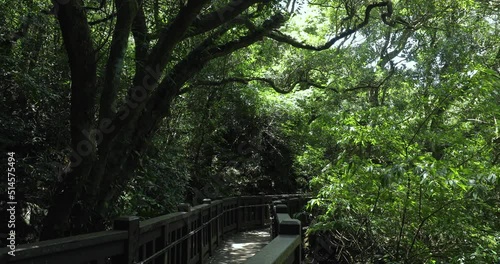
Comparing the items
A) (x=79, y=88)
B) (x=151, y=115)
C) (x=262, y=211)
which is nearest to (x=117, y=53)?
(x=79, y=88)

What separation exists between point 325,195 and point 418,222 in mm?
1289

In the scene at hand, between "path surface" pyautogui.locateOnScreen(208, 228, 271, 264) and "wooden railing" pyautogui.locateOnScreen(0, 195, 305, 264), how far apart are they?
200 mm

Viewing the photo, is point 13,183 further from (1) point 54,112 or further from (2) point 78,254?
(2) point 78,254

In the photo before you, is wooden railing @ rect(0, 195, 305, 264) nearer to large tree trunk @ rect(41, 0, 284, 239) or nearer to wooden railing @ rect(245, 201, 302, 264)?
large tree trunk @ rect(41, 0, 284, 239)

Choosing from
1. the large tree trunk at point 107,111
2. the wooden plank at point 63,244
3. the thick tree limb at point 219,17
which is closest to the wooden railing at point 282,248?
the wooden plank at point 63,244

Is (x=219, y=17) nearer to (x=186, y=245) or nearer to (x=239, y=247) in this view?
(x=186, y=245)

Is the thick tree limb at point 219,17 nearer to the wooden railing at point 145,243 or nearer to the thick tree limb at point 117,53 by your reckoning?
the thick tree limb at point 117,53

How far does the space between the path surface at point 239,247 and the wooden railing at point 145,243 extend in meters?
0.20

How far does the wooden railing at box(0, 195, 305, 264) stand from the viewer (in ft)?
7.66

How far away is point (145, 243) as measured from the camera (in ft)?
12.2

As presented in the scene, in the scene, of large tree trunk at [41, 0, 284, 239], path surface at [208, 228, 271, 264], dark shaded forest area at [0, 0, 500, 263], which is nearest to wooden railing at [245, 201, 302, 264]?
dark shaded forest area at [0, 0, 500, 263]

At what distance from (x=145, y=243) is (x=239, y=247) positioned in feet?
17.2

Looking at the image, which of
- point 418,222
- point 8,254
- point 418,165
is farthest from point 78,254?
point 418,222

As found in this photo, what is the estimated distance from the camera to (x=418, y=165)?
442 centimetres
